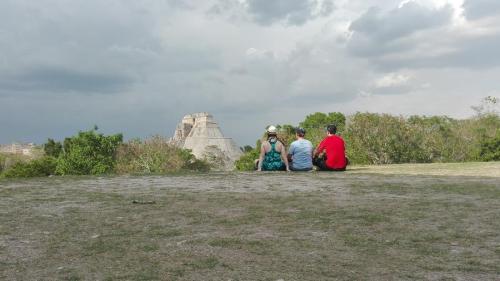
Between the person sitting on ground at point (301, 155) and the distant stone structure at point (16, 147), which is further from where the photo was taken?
the distant stone structure at point (16, 147)

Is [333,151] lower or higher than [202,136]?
lower

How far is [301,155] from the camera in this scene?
12156 mm

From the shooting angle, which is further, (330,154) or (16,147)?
(16,147)

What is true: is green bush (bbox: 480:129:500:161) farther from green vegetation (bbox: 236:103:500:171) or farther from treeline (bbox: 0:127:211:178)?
treeline (bbox: 0:127:211:178)

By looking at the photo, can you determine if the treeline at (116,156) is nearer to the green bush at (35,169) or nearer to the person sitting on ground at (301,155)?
the green bush at (35,169)

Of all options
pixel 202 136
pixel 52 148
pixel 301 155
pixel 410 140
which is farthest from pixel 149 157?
pixel 202 136

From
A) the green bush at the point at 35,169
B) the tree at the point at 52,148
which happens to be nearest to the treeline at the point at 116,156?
the green bush at the point at 35,169

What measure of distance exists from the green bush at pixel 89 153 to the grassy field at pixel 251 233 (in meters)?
21.2

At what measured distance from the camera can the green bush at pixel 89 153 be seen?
2908cm

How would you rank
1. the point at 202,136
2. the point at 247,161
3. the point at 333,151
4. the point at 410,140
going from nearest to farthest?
1. the point at 333,151
2. the point at 410,140
3. the point at 247,161
4. the point at 202,136

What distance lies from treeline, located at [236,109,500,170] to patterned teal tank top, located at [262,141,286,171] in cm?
1051

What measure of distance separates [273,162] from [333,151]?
140 cm

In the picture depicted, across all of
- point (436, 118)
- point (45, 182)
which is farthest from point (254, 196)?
point (436, 118)

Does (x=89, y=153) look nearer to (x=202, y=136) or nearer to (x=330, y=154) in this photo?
(x=330, y=154)
